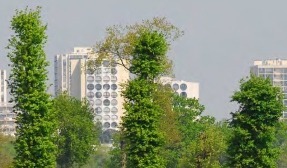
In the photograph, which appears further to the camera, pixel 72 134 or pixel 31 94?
pixel 72 134

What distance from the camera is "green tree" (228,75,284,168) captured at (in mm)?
77562

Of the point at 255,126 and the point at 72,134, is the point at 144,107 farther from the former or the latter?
the point at 72,134

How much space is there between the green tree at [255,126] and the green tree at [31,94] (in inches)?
440

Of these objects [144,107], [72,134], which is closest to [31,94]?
[144,107]

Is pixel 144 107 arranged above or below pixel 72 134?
above

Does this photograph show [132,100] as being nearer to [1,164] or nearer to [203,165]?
[203,165]

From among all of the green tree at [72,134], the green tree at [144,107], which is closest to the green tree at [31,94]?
the green tree at [144,107]

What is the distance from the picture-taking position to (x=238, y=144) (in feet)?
257

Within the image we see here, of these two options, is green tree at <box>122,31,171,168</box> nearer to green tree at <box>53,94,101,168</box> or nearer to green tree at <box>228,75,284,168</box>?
green tree at <box>228,75,284,168</box>

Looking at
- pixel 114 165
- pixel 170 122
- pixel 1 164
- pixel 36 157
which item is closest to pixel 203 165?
pixel 170 122

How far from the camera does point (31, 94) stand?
74.2 meters

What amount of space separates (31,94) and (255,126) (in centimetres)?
1360

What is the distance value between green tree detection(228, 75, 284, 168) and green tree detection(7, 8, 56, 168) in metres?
11.2

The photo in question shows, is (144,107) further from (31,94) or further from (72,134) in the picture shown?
(72,134)
